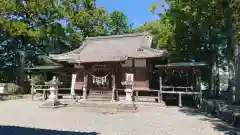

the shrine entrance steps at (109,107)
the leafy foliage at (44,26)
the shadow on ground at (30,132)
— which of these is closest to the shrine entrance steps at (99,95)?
the shrine entrance steps at (109,107)

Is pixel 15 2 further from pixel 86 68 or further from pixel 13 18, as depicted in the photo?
pixel 86 68

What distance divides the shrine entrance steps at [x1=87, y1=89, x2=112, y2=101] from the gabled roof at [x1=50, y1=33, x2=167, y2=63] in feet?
9.06

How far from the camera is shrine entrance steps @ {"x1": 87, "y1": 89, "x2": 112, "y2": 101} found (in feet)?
58.1

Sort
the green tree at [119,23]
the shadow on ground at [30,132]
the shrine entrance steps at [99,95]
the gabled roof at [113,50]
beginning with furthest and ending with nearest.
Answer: the green tree at [119,23] < the shrine entrance steps at [99,95] < the gabled roof at [113,50] < the shadow on ground at [30,132]

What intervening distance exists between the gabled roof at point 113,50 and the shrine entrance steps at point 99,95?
2762 millimetres

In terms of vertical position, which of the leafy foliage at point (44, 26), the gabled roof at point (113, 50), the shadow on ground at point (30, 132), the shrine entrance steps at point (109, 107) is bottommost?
the shadow on ground at point (30, 132)

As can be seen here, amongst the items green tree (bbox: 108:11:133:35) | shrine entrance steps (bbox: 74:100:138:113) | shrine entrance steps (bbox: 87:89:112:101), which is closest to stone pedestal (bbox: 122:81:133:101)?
shrine entrance steps (bbox: 74:100:138:113)

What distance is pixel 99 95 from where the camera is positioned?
1797cm

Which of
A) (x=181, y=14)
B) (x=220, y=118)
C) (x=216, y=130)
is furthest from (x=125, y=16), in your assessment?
(x=216, y=130)

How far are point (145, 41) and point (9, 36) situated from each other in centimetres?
1906

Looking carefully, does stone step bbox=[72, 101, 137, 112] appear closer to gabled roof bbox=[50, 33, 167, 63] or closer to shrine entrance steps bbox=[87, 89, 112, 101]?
shrine entrance steps bbox=[87, 89, 112, 101]

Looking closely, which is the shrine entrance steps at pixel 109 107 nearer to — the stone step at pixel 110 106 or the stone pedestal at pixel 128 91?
the stone step at pixel 110 106

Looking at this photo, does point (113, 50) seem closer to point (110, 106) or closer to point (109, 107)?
point (110, 106)

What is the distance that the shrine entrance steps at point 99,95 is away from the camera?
17719 mm
